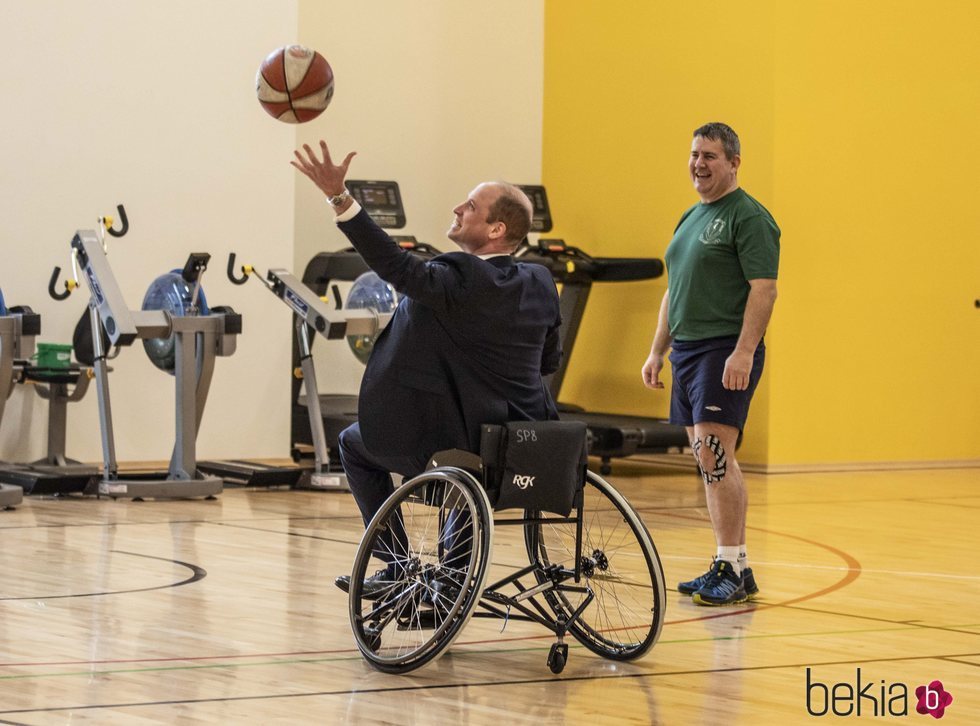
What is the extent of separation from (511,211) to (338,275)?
476 centimetres

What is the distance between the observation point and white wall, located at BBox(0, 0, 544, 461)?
7.64 metres

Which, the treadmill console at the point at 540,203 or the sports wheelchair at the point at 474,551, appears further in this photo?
the treadmill console at the point at 540,203

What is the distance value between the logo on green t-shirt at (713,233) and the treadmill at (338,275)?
12.2 feet

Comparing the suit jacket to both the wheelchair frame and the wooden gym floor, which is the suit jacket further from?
the wooden gym floor

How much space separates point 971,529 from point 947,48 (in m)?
3.89

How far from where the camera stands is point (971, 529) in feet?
20.6

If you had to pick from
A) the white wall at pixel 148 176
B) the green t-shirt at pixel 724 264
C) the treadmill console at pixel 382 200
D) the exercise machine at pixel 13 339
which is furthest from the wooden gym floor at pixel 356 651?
the treadmill console at pixel 382 200

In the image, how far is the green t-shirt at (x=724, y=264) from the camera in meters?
4.23

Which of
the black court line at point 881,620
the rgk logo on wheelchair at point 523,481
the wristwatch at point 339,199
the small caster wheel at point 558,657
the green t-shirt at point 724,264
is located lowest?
the black court line at point 881,620

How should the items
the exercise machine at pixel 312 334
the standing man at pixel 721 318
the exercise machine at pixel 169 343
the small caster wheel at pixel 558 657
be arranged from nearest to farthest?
the small caster wheel at pixel 558 657 < the standing man at pixel 721 318 < the exercise machine at pixel 169 343 < the exercise machine at pixel 312 334

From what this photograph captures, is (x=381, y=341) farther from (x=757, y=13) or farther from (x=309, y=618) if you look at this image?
(x=757, y=13)

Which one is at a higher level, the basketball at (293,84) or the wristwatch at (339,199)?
the basketball at (293,84)

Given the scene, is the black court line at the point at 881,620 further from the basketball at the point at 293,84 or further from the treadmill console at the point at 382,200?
the treadmill console at the point at 382,200

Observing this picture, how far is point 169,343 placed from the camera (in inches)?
277
